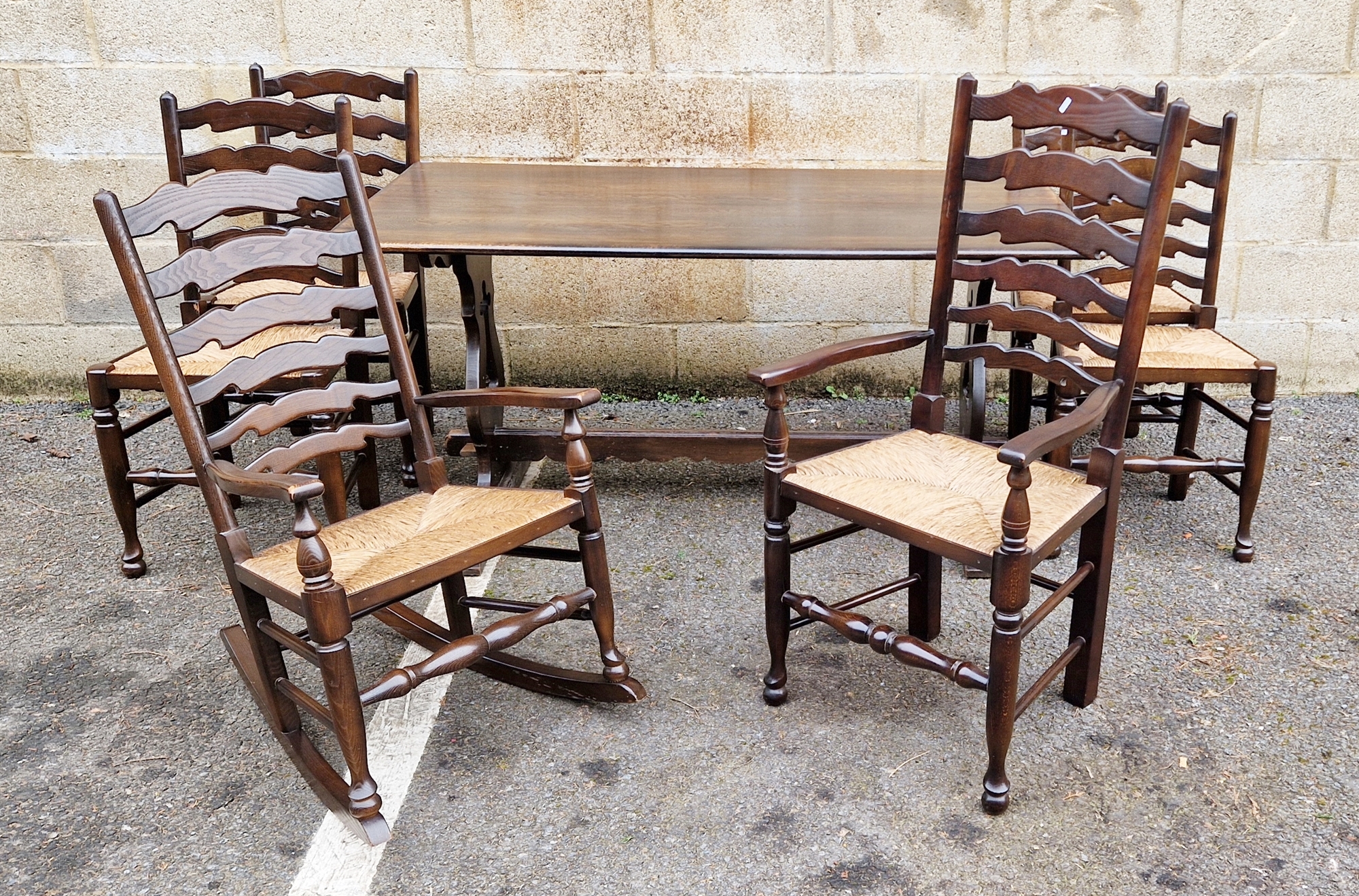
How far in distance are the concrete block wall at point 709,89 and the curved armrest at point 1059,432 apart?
1.96m

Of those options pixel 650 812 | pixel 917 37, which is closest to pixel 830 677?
pixel 650 812

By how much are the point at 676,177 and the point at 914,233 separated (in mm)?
986

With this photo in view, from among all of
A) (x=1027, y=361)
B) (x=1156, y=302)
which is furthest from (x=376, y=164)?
(x=1156, y=302)

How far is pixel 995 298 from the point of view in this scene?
3.51 meters

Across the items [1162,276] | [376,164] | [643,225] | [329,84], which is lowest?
[1162,276]

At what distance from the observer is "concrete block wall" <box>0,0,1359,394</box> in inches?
145

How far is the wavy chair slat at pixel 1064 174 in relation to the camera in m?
2.04

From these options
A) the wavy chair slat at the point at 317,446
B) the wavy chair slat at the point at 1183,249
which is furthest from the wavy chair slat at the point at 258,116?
the wavy chair slat at the point at 1183,249

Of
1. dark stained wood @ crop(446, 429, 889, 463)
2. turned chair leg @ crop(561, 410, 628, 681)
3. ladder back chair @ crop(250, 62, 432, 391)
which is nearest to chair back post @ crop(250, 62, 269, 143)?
ladder back chair @ crop(250, 62, 432, 391)

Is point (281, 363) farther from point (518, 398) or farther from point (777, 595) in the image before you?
point (777, 595)

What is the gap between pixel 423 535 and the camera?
6.99 ft

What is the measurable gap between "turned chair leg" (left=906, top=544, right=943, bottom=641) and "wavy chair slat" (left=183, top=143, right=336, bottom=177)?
188cm

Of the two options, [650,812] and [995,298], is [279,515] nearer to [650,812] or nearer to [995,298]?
[650,812]

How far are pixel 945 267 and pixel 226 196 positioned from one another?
4.98 ft
